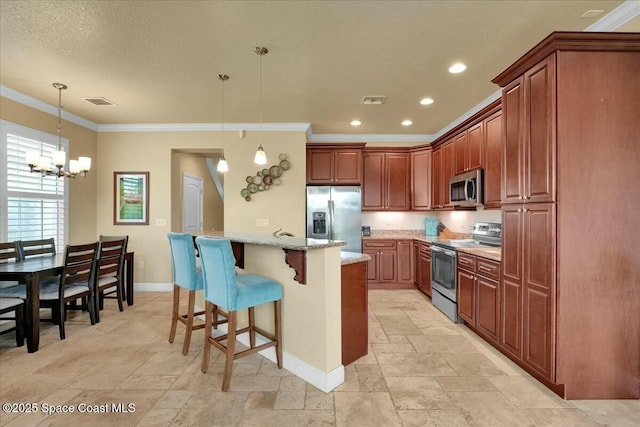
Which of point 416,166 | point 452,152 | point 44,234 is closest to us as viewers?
point 44,234

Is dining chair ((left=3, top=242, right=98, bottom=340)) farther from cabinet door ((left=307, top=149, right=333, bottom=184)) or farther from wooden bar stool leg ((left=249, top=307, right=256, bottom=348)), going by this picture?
cabinet door ((left=307, top=149, right=333, bottom=184))

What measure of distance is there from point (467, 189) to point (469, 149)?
0.54 metres

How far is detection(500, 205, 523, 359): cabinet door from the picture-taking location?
7.83 ft

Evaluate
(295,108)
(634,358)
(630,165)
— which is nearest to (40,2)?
(295,108)

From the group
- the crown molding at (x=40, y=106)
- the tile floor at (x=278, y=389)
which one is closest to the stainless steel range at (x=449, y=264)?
the tile floor at (x=278, y=389)

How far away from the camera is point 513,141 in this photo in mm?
2438

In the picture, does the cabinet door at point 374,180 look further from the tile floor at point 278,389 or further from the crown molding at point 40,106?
the crown molding at point 40,106

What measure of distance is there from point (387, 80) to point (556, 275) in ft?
7.77

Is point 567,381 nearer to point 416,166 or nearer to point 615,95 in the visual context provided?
point 615,95

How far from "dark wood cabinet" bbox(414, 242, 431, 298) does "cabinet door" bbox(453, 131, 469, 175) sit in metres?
1.17

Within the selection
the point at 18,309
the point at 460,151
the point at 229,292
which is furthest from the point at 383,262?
the point at 18,309

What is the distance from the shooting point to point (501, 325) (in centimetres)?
265

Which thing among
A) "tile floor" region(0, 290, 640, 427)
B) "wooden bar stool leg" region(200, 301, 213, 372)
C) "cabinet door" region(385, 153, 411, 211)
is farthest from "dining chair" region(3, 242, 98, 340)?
"cabinet door" region(385, 153, 411, 211)

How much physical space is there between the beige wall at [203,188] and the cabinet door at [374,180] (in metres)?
2.71
